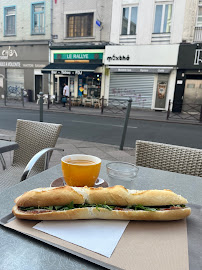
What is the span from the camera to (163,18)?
1571 cm

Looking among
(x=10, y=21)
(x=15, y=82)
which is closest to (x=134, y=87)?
(x=15, y=82)

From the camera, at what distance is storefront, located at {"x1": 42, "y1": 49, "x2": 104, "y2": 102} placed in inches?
691

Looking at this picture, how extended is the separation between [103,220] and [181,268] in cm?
30

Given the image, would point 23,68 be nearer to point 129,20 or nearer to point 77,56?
point 77,56

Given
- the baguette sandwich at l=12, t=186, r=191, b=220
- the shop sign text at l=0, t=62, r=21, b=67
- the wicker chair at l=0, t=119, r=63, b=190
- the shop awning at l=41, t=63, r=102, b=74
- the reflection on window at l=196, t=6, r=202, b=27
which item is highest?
the reflection on window at l=196, t=6, r=202, b=27

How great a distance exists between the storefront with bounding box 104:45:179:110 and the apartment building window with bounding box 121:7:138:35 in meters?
1.35

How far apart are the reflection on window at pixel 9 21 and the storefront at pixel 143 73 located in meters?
10.1

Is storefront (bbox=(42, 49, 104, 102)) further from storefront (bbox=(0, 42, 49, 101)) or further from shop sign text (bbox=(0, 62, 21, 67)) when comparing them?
shop sign text (bbox=(0, 62, 21, 67))

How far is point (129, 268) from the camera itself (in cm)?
61

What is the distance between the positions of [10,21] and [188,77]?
16968 millimetres

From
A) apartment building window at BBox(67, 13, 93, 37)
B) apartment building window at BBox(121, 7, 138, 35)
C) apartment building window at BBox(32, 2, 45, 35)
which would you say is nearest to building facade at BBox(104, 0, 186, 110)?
apartment building window at BBox(121, 7, 138, 35)

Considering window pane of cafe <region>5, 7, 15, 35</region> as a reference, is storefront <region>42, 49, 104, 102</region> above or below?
below

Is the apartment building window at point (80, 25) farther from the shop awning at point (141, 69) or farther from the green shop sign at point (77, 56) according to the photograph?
the shop awning at point (141, 69)

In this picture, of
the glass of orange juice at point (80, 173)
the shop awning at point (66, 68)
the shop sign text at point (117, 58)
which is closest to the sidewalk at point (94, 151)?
the glass of orange juice at point (80, 173)
